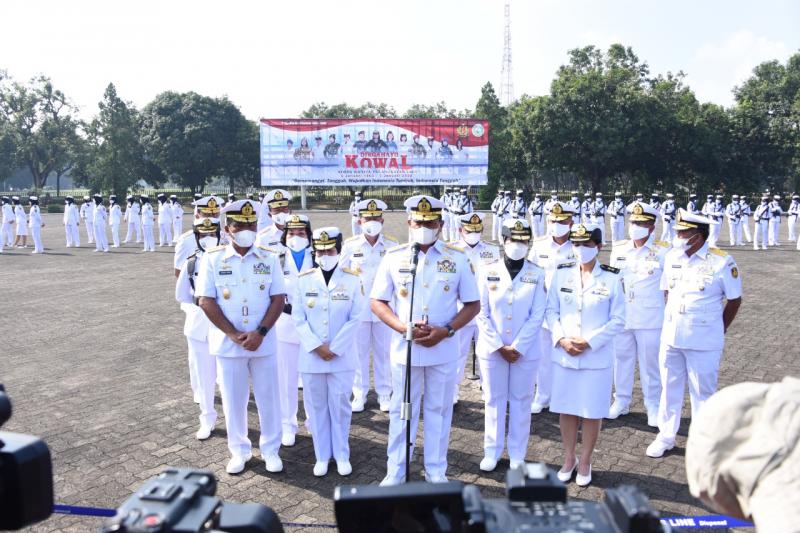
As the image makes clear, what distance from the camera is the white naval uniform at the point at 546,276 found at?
6.24m

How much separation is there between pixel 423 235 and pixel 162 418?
134 inches

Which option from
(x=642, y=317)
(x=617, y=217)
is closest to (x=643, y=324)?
(x=642, y=317)

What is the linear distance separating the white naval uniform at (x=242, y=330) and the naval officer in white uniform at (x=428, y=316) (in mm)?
980

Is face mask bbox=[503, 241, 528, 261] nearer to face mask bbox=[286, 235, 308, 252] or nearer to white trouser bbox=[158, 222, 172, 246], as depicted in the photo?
face mask bbox=[286, 235, 308, 252]

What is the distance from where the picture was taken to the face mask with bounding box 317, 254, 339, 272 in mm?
5066

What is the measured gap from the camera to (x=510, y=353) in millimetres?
4781

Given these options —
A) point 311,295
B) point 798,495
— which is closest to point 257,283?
point 311,295

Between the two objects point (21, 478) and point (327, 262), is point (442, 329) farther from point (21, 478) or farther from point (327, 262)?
point (21, 478)

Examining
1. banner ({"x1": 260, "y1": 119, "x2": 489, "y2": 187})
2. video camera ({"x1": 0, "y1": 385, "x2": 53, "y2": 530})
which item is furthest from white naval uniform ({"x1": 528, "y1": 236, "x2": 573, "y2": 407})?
banner ({"x1": 260, "y1": 119, "x2": 489, "y2": 187})

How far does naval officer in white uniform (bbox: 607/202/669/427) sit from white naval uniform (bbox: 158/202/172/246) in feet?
64.8

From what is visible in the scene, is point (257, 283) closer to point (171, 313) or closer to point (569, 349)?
point (569, 349)

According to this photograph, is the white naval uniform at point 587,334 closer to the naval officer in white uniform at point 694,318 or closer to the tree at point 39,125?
the naval officer in white uniform at point 694,318

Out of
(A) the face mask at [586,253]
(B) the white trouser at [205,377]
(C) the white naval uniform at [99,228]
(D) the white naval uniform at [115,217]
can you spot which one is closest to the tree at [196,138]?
(D) the white naval uniform at [115,217]

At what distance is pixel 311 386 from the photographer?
16.0 ft
